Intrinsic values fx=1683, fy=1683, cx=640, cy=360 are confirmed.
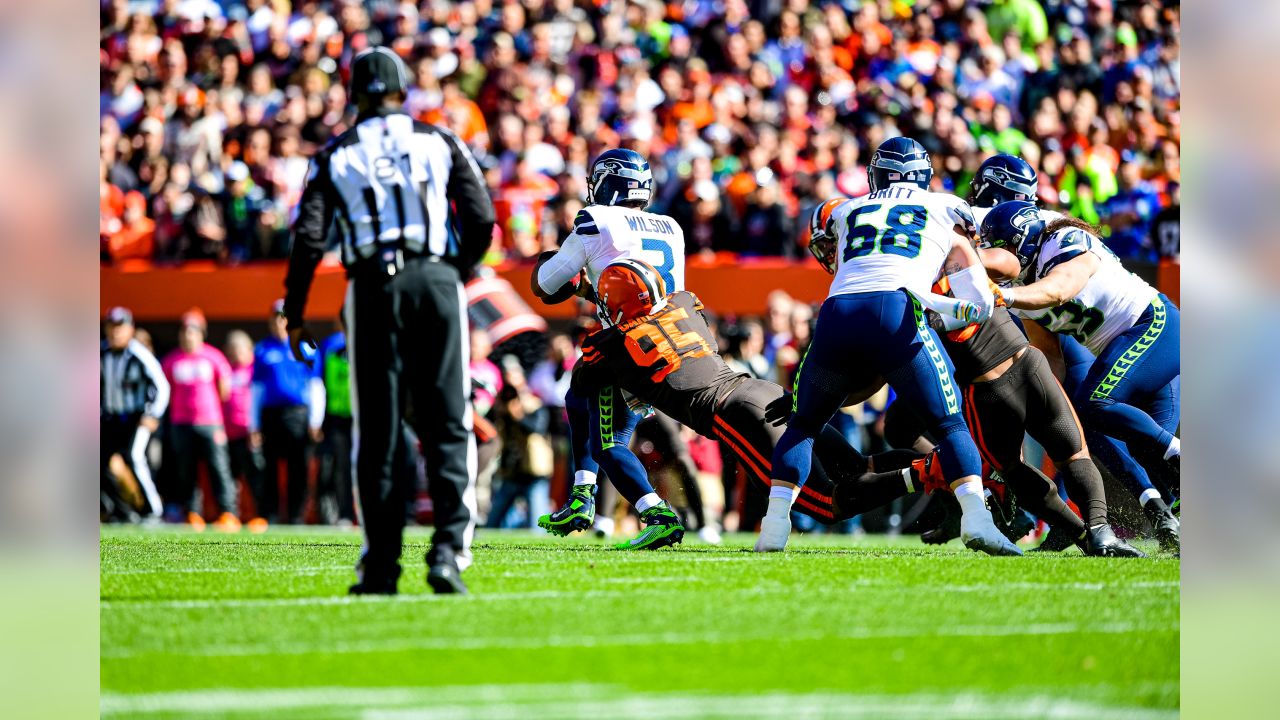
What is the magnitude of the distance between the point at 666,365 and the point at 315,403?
6932mm

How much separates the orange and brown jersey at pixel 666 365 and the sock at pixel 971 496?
5.86 ft

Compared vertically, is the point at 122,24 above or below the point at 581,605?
above

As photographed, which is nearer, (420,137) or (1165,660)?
(1165,660)

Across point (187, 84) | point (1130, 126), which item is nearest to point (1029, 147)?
point (1130, 126)

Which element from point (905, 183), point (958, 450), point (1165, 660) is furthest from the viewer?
point (905, 183)

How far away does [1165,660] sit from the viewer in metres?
5.39

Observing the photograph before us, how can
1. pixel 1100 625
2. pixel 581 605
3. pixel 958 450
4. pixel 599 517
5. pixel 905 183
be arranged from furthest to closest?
pixel 599 517
pixel 905 183
pixel 958 450
pixel 581 605
pixel 1100 625

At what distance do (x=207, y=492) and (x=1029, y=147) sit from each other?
9.06m

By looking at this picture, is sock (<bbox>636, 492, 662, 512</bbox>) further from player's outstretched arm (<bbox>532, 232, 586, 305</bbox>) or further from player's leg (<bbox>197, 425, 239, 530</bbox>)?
player's leg (<bbox>197, 425, 239, 530</bbox>)

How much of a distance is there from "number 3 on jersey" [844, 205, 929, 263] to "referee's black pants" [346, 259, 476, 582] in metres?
2.77

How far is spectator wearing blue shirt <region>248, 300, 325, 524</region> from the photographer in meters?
15.8

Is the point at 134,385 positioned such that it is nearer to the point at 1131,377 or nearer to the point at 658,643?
the point at 1131,377

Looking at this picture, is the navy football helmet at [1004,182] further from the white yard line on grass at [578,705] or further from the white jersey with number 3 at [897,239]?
the white yard line on grass at [578,705]
